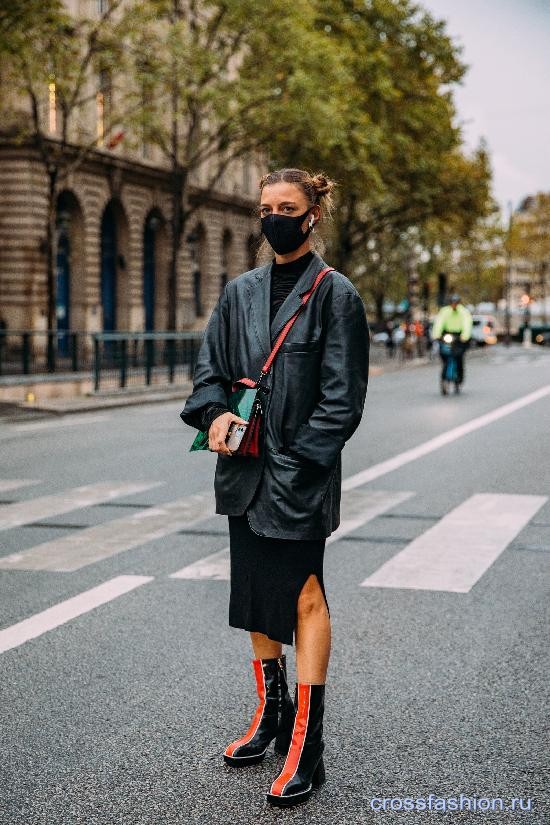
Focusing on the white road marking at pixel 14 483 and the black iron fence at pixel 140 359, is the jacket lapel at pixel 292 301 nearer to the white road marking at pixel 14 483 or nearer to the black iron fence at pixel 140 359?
the white road marking at pixel 14 483

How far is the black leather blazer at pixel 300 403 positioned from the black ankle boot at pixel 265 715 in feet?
1.77

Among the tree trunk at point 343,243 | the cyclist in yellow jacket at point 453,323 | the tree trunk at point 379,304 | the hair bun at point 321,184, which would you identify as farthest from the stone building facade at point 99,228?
the tree trunk at point 379,304

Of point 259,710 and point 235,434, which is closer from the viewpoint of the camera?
point 235,434

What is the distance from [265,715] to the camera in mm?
4164

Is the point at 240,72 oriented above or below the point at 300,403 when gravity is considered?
above

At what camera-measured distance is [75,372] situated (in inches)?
933

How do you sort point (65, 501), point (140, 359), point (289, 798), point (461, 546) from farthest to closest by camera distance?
point (140, 359) < point (65, 501) < point (461, 546) < point (289, 798)

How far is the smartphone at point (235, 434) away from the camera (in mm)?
3844

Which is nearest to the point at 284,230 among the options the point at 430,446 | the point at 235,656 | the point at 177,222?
the point at 235,656

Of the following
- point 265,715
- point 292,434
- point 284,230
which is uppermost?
point 284,230

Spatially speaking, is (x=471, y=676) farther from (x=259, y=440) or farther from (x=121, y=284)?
(x=121, y=284)

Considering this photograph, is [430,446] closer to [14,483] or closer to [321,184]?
[14,483]

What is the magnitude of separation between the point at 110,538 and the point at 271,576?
4.53 meters

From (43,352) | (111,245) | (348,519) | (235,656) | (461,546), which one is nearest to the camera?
(235,656)
